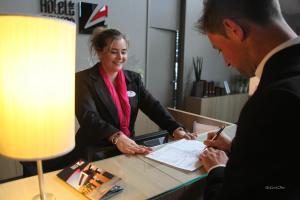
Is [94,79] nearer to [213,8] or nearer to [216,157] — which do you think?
[216,157]

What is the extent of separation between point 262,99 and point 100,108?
51.5 inches

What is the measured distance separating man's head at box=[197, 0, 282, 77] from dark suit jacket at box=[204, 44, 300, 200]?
116 mm

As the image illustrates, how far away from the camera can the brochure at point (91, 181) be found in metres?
0.96

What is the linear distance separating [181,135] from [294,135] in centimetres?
116

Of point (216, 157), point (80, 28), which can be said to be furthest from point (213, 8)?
point (80, 28)

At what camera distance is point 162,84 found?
13.5 ft

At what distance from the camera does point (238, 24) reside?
729mm

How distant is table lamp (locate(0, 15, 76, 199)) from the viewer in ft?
2.20

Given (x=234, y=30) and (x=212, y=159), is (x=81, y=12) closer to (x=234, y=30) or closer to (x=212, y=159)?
(x=212, y=159)

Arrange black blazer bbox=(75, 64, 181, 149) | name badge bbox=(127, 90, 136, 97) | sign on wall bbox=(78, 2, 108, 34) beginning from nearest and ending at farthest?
black blazer bbox=(75, 64, 181, 149)
name badge bbox=(127, 90, 136, 97)
sign on wall bbox=(78, 2, 108, 34)

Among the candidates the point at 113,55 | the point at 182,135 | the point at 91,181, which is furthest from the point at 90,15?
the point at 91,181

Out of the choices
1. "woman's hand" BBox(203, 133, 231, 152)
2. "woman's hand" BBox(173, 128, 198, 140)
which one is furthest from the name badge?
"woman's hand" BBox(203, 133, 231, 152)

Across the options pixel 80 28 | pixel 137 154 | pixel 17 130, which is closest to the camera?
pixel 17 130

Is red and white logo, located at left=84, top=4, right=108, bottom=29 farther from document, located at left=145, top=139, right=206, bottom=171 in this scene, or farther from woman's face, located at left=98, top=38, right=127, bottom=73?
document, located at left=145, top=139, right=206, bottom=171
